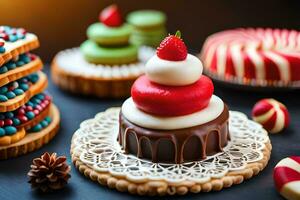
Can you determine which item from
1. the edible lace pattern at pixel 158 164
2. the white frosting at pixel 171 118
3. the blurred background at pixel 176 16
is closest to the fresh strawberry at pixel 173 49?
the white frosting at pixel 171 118

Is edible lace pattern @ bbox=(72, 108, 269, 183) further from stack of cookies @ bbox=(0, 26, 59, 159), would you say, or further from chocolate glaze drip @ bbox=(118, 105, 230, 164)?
stack of cookies @ bbox=(0, 26, 59, 159)

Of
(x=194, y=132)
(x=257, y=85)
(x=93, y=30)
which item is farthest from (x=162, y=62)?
(x=93, y=30)

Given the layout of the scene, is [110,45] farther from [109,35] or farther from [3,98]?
[3,98]

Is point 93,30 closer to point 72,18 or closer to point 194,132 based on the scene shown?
point 72,18

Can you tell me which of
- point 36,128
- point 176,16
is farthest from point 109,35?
point 36,128

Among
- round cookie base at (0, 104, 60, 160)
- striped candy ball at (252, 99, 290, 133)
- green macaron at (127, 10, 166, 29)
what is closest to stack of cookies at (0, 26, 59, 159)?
round cookie base at (0, 104, 60, 160)

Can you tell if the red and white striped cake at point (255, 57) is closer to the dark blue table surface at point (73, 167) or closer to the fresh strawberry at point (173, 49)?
the dark blue table surface at point (73, 167)

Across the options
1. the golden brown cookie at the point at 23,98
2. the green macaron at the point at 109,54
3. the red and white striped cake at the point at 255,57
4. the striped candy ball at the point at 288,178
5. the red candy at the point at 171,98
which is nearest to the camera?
the striped candy ball at the point at 288,178
